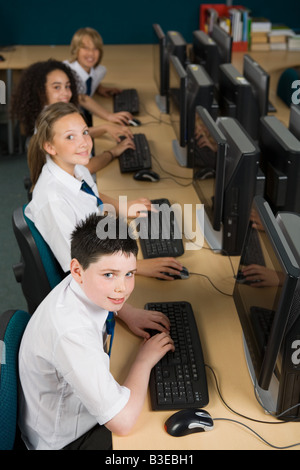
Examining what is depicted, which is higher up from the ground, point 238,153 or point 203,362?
point 238,153

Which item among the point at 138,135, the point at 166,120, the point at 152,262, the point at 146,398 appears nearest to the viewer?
the point at 146,398

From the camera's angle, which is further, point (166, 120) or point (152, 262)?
point (166, 120)

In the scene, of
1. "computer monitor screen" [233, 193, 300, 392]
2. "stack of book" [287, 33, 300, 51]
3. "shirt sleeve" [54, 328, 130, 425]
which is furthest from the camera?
"stack of book" [287, 33, 300, 51]

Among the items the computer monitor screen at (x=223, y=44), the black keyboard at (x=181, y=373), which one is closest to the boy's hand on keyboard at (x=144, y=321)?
the black keyboard at (x=181, y=373)

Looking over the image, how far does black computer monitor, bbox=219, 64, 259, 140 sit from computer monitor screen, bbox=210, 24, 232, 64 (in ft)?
2.00

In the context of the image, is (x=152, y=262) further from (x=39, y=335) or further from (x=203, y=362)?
(x=39, y=335)

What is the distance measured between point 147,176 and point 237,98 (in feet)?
1.85

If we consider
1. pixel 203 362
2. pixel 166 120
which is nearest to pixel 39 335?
pixel 203 362

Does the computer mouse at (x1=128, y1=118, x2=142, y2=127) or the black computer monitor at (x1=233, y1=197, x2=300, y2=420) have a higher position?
the black computer monitor at (x1=233, y1=197, x2=300, y2=420)

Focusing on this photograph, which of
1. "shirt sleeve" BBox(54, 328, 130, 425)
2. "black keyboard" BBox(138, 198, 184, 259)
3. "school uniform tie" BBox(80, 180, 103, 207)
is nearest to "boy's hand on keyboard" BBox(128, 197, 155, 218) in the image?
"black keyboard" BBox(138, 198, 184, 259)

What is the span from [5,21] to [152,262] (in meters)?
3.73

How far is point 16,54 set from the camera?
15.5 feet

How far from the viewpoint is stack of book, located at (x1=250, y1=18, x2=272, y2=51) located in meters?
4.69

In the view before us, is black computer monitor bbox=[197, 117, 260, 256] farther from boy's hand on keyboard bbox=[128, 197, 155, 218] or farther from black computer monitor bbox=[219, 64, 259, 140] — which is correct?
black computer monitor bbox=[219, 64, 259, 140]
